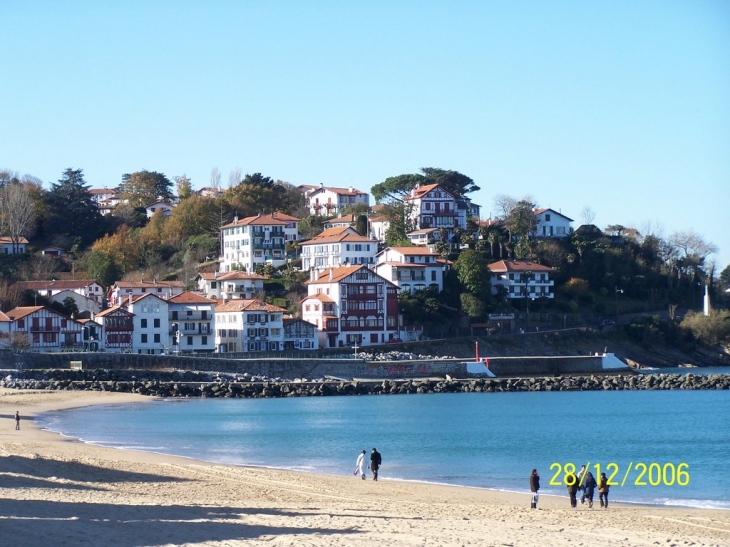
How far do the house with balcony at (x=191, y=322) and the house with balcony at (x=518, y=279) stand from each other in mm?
25077

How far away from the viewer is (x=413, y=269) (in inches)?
3132

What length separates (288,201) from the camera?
105062 mm

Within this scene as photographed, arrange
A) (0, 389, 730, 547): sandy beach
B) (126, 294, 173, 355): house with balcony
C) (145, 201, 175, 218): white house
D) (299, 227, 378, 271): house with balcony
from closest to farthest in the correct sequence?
(0, 389, 730, 547): sandy beach
(126, 294, 173, 355): house with balcony
(299, 227, 378, 271): house with balcony
(145, 201, 175, 218): white house

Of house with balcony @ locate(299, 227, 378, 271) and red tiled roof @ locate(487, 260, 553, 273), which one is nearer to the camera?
red tiled roof @ locate(487, 260, 553, 273)

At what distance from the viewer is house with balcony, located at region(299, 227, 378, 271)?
84.0 metres

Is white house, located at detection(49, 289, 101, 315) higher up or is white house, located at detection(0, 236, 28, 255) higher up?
white house, located at detection(0, 236, 28, 255)

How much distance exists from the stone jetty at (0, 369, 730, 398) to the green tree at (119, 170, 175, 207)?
5316 cm

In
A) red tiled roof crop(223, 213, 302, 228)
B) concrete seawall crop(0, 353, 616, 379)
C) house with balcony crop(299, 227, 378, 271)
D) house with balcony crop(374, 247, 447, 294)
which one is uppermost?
red tiled roof crop(223, 213, 302, 228)

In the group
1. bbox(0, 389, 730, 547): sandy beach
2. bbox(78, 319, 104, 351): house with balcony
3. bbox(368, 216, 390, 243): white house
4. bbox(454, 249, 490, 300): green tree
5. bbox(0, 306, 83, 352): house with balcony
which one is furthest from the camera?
bbox(368, 216, 390, 243): white house

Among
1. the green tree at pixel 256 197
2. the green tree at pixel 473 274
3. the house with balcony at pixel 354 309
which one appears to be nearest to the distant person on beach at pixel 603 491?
the house with balcony at pixel 354 309

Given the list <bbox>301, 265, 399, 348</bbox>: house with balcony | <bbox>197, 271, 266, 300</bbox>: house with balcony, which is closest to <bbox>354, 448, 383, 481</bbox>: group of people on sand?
<bbox>301, 265, 399, 348</bbox>: house with balcony

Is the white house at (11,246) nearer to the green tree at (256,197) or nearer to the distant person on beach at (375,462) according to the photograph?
the green tree at (256,197)

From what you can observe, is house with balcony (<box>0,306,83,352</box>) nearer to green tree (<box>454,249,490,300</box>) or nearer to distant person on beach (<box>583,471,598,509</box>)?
green tree (<box>454,249,490,300</box>)

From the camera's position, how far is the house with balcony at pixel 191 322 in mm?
70375
